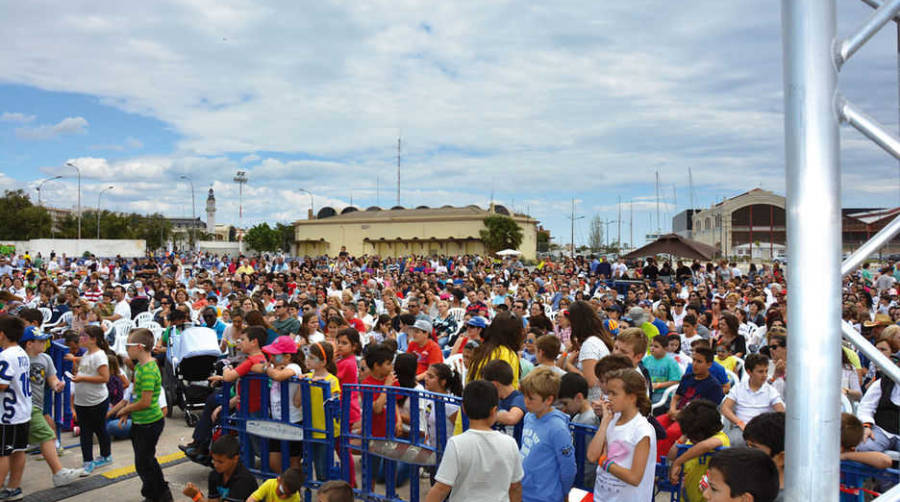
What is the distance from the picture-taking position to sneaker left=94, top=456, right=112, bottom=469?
276 inches

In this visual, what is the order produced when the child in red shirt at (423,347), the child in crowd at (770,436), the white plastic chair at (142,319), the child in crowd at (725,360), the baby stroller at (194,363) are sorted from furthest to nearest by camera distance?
the white plastic chair at (142,319) < the baby stroller at (194,363) < the child in crowd at (725,360) < the child in red shirt at (423,347) < the child in crowd at (770,436)

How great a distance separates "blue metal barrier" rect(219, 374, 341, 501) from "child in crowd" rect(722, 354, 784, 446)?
3.47 metres

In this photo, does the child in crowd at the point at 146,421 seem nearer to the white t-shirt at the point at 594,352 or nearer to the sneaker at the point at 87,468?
the sneaker at the point at 87,468

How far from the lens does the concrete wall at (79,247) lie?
57.6m

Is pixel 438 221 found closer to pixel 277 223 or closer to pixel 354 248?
pixel 354 248

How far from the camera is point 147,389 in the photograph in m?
5.99

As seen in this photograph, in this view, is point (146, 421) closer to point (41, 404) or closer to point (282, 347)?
point (282, 347)

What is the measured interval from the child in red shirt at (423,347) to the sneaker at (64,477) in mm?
3668

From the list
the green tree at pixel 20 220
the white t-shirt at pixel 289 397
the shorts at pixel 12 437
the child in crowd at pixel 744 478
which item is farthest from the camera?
the green tree at pixel 20 220

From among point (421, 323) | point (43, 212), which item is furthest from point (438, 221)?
point (421, 323)

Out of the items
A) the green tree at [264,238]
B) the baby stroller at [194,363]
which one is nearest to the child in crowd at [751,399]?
Answer: the baby stroller at [194,363]

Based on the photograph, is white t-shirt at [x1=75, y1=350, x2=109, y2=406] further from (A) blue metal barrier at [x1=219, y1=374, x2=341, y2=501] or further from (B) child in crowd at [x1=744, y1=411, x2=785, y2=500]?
(B) child in crowd at [x1=744, y1=411, x2=785, y2=500]

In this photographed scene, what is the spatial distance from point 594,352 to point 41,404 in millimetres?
5854

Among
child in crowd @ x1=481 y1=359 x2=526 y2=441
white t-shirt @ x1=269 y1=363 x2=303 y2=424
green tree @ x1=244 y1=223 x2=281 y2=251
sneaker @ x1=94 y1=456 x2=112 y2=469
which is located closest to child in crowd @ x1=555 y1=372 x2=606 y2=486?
child in crowd @ x1=481 y1=359 x2=526 y2=441
